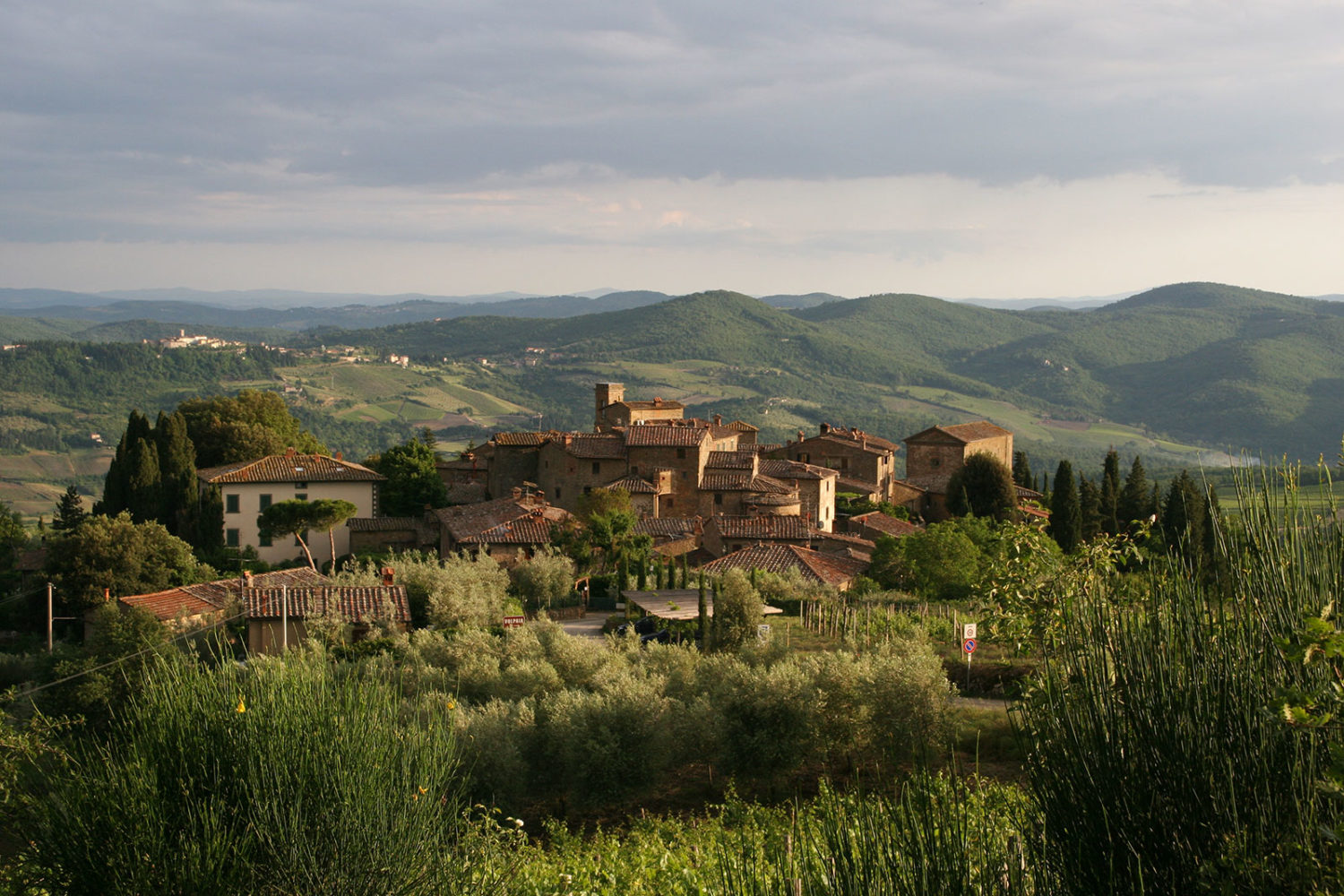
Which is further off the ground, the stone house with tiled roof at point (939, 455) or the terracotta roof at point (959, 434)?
the terracotta roof at point (959, 434)

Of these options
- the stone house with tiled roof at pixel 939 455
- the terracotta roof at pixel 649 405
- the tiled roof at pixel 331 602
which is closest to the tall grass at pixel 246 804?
the tiled roof at pixel 331 602

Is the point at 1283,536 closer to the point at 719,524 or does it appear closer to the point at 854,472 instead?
the point at 719,524

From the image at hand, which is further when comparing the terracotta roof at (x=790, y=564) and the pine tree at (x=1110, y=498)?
the pine tree at (x=1110, y=498)

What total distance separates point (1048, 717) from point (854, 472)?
59.8m

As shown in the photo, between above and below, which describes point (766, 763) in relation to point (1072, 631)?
below

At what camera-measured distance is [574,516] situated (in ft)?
151

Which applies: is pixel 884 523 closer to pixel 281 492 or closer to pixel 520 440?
pixel 520 440

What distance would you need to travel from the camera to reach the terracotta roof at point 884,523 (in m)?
52.4

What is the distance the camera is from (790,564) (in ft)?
130

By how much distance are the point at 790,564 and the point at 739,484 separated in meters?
13.3

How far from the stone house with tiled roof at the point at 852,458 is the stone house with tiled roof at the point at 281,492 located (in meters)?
→ 26.5

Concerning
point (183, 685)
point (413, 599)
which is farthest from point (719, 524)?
point (183, 685)

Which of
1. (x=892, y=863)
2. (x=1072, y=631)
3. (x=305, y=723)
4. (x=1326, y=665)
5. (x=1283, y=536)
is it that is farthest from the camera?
(x=305, y=723)

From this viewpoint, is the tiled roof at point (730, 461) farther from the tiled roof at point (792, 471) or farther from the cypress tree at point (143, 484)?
the cypress tree at point (143, 484)
